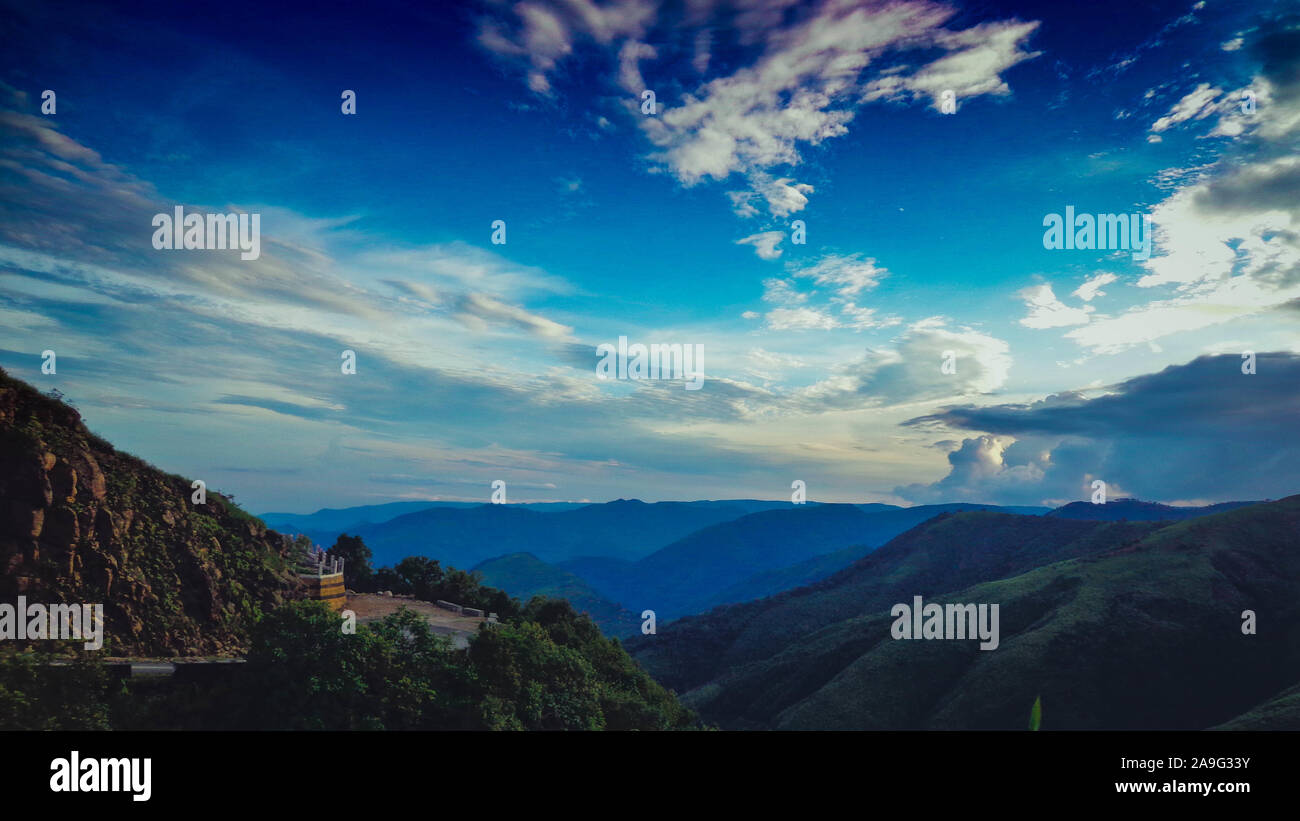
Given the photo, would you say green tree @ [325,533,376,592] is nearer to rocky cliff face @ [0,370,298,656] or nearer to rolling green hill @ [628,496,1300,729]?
rocky cliff face @ [0,370,298,656]

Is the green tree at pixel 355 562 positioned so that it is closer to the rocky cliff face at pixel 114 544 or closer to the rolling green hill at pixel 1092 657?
the rocky cliff face at pixel 114 544

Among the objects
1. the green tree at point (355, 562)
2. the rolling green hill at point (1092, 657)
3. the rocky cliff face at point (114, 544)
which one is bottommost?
the rolling green hill at point (1092, 657)

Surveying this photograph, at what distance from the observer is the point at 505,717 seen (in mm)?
21953

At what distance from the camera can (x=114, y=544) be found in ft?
76.9

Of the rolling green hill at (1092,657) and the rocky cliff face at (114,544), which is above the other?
the rocky cliff face at (114,544)

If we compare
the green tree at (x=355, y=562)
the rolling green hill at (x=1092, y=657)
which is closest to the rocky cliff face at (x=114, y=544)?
the green tree at (x=355, y=562)

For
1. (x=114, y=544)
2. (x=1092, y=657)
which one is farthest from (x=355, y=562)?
(x=1092, y=657)

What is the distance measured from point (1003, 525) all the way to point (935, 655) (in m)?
104

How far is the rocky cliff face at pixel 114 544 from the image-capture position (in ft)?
69.8
